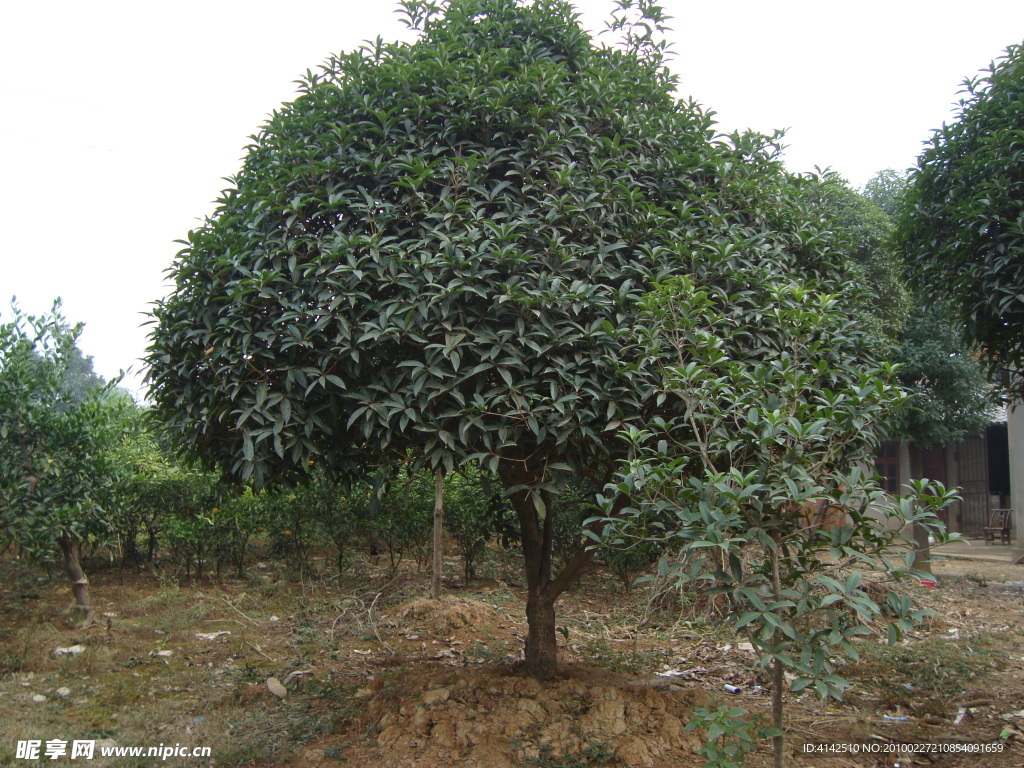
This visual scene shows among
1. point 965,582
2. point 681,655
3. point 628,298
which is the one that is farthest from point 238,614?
point 965,582

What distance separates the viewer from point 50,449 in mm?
6512

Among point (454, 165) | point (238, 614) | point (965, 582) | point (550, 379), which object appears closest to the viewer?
point (550, 379)

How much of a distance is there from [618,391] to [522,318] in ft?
2.14

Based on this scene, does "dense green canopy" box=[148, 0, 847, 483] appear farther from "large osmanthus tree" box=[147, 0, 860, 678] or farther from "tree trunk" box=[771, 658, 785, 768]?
"tree trunk" box=[771, 658, 785, 768]

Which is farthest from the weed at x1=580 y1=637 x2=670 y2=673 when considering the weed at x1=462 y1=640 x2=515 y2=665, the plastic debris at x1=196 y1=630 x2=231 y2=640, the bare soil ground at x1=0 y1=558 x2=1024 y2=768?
the plastic debris at x1=196 y1=630 x2=231 y2=640

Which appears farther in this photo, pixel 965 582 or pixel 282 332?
pixel 965 582

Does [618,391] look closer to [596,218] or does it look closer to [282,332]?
[596,218]

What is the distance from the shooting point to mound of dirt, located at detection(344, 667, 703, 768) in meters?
4.27

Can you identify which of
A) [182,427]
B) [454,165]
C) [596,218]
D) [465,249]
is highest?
[454,165]

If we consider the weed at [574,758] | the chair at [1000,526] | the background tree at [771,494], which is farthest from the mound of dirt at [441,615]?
the chair at [1000,526]

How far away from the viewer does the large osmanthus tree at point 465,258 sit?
391 centimetres

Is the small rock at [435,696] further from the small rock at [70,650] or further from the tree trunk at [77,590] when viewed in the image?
the tree trunk at [77,590]

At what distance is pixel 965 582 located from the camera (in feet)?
36.8

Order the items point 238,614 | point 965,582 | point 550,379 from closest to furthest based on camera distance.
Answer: point 550,379, point 238,614, point 965,582
